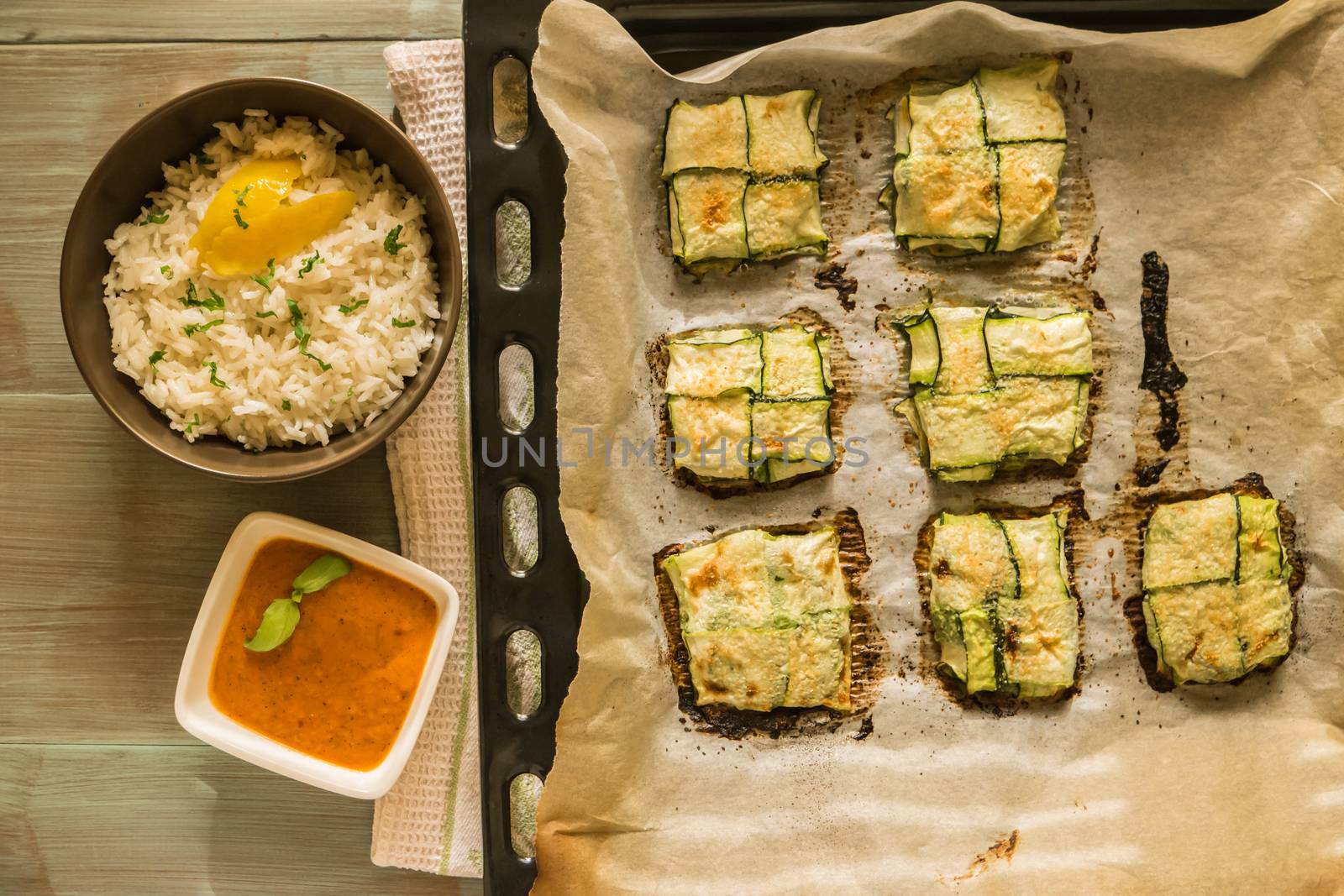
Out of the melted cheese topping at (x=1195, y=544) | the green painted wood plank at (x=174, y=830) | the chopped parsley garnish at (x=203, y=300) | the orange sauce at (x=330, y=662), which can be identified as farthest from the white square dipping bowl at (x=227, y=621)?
the melted cheese topping at (x=1195, y=544)

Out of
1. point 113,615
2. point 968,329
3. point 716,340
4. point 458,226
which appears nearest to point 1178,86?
point 968,329

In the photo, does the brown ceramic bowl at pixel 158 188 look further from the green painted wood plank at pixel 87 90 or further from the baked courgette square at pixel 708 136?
the baked courgette square at pixel 708 136

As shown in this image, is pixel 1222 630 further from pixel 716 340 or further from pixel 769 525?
pixel 716 340

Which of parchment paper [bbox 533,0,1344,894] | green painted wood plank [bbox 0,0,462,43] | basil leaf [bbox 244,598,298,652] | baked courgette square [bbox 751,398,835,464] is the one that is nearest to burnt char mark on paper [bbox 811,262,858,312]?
parchment paper [bbox 533,0,1344,894]

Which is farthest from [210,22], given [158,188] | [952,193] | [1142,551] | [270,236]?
[1142,551]

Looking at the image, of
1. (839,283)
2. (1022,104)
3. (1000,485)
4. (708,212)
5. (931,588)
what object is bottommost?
(931,588)

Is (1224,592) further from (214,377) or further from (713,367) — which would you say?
(214,377)
